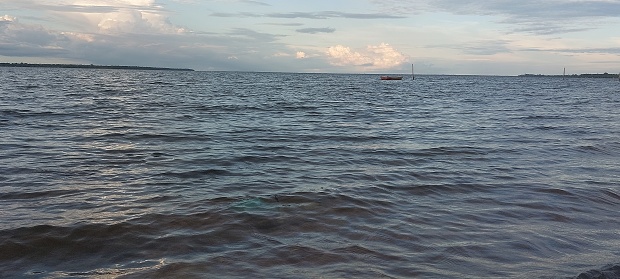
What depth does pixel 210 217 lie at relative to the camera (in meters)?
7.34

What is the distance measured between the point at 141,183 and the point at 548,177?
29.5ft

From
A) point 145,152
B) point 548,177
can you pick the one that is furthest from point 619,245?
point 145,152

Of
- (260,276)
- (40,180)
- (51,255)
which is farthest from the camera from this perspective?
(40,180)

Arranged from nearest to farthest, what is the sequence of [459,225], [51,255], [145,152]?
[51,255] → [459,225] → [145,152]

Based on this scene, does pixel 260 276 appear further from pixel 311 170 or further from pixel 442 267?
pixel 311 170

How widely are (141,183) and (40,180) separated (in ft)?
6.68

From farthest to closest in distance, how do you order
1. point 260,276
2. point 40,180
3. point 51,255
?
point 40,180
point 51,255
point 260,276

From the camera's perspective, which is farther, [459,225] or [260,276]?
[459,225]

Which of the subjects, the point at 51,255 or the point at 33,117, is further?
the point at 33,117

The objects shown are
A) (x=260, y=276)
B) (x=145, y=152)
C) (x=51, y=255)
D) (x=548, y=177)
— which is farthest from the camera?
(x=145, y=152)

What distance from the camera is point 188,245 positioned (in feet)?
20.4

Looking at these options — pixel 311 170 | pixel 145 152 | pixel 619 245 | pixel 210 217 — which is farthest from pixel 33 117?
pixel 619 245

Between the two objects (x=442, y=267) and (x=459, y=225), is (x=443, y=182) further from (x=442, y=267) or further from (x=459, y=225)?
(x=442, y=267)

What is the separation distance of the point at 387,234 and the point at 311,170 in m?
4.82
